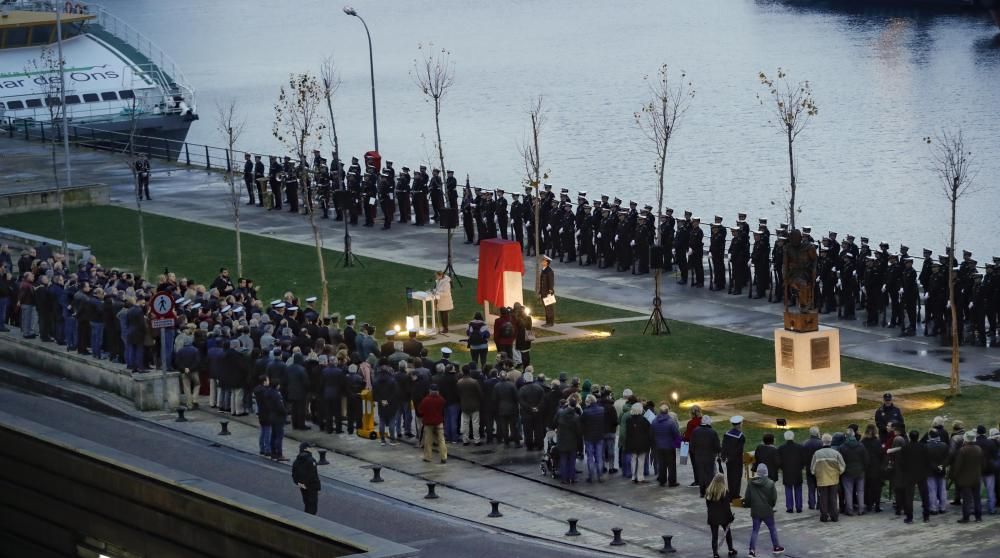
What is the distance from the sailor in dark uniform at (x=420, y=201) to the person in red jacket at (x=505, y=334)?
59.6 ft

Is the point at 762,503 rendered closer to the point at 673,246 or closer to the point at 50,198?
the point at 673,246

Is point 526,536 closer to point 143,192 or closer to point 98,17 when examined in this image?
point 143,192

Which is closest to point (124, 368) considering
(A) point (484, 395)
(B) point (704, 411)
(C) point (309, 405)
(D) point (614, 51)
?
(C) point (309, 405)

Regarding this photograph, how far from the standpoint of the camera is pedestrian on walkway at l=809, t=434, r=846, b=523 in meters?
25.5

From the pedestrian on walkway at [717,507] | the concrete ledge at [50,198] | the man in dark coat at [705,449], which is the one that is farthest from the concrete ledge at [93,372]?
the concrete ledge at [50,198]

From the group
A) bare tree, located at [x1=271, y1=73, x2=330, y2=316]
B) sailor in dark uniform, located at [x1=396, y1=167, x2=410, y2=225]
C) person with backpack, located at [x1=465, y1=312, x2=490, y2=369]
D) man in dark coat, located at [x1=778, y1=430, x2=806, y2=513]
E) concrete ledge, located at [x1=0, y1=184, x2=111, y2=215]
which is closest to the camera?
man in dark coat, located at [x1=778, y1=430, x2=806, y2=513]

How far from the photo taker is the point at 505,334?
35125 millimetres

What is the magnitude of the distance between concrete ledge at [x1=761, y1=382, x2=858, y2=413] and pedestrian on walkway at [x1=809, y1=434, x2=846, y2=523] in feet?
22.6

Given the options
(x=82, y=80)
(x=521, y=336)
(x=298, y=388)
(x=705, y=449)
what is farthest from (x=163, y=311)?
(x=82, y=80)

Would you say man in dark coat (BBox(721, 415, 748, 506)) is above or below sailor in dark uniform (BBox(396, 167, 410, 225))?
below

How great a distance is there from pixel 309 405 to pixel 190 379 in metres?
2.12

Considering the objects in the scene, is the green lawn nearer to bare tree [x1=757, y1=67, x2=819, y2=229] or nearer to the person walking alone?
bare tree [x1=757, y1=67, x2=819, y2=229]

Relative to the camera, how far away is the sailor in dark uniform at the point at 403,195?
53344 mm

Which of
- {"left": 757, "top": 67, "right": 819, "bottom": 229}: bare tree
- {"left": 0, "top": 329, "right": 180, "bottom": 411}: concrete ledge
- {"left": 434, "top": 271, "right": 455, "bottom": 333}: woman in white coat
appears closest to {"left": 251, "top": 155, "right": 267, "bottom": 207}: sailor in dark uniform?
{"left": 757, "top": 67, "right": 819, "bottom": 229}: bare tree
